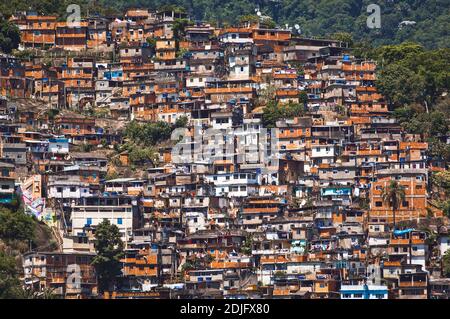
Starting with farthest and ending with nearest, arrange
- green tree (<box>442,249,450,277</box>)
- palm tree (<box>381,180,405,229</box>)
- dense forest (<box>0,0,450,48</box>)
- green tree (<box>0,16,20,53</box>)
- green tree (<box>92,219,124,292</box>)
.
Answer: dense forest (<box>0,0,450,48</box>) < green tree (<box>0,16,20,53</box>) < palm tree (<box>381,180,405,229</box>) < green tree (<box>92,219,124,292</box>) < green tree (<box>442,249,450,277</box>)

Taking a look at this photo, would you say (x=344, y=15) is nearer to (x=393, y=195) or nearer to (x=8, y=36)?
(x=8, y=36)

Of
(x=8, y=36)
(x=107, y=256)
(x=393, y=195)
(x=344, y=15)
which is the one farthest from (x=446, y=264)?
(x=344, y=15)

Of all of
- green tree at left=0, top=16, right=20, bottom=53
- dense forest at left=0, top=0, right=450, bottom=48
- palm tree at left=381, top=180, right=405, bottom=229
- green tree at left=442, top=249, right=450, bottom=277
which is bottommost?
green tree at left=442, top=249, right=450, bottom=277

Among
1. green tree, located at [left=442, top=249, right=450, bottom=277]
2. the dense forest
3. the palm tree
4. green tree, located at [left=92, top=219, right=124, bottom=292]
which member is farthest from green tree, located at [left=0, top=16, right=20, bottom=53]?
green tree, located at [left=442, top=249, right=450, bottom=277]

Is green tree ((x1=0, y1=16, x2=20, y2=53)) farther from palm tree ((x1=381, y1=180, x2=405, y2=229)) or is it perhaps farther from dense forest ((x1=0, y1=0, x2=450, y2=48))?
dense forest ((x1=0, y1=0, x2=450, y2=48))

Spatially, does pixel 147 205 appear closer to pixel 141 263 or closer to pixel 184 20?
pixel 141 263

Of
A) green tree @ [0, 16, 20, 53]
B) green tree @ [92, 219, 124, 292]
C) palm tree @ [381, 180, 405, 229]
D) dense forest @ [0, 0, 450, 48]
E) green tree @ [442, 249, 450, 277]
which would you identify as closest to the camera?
green tree @ [442, 249, 450, 277]

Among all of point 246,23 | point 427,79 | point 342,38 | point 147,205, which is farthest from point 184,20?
A: point 147,205
